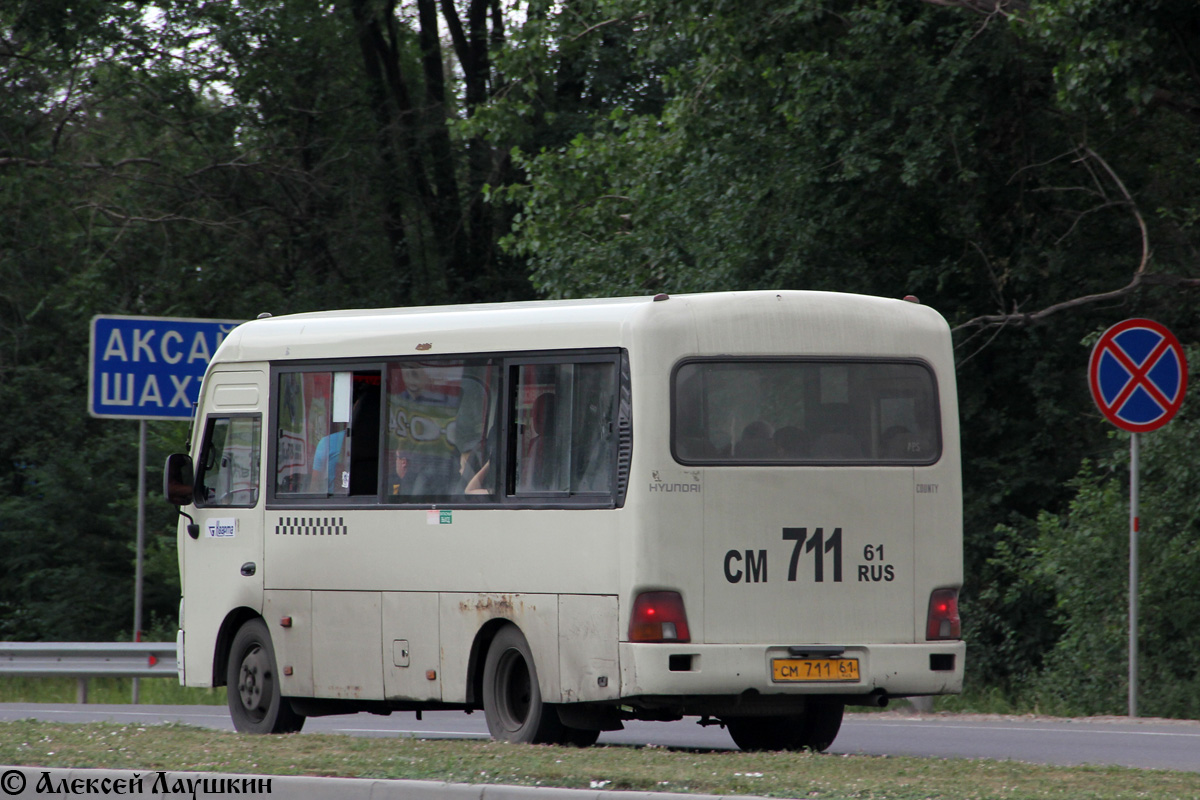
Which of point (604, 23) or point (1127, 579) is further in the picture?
point (604, 23)

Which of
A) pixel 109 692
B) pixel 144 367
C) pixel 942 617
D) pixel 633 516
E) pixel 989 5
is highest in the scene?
pixel 989 5

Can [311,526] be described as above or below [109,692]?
above

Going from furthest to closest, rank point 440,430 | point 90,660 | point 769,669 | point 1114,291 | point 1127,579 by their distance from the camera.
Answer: point 1114,291
point 90,660
point 1127,579
point 440,430
point 769,669

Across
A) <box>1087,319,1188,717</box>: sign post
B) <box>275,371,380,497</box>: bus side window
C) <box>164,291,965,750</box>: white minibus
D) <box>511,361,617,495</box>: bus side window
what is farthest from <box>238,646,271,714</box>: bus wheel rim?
<box>1087,319,1188,717</box>: sign post

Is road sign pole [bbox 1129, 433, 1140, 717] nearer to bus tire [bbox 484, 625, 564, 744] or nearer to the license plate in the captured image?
the license plate

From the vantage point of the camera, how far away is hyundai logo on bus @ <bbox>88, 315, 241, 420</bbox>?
58.4 feet

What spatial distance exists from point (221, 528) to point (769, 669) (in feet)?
15.5

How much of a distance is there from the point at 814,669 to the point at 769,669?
0.28 m

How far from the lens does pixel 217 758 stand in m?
9.55

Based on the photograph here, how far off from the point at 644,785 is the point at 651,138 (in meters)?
14.1

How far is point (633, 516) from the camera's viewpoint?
10.4 meters

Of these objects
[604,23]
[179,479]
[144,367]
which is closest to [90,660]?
[144,367]

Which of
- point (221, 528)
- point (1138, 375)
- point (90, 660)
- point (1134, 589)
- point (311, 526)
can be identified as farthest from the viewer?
point (90, 660)

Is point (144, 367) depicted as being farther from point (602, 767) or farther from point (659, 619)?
point (602, 767)
